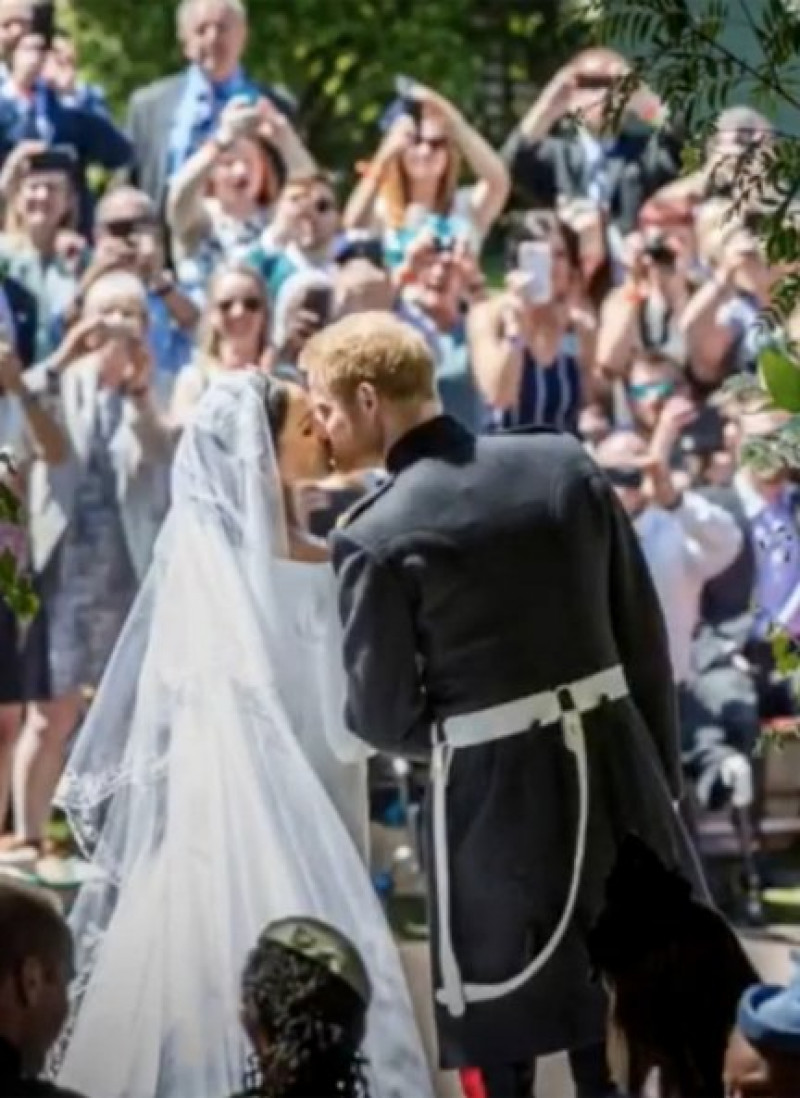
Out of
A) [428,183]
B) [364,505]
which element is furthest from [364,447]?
[428,183]

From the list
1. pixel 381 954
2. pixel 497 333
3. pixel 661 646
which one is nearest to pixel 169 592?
pixel 381 954

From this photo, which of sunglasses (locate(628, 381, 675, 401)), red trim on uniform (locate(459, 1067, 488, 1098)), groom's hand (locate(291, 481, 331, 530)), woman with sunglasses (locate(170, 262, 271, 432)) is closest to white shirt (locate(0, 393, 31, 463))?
woman with sunglasses (locate(170, 262, 271, 432))

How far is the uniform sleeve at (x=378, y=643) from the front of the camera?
6449 millimetres

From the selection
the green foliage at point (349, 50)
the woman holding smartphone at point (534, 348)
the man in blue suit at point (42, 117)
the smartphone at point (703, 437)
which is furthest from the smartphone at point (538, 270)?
the green foliage at point (349, 50)

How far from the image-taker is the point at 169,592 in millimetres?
7934

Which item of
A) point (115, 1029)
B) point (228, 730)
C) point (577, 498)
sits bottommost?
point (115, 1029)

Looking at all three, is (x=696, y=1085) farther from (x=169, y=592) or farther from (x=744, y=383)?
(x=169, y=592)

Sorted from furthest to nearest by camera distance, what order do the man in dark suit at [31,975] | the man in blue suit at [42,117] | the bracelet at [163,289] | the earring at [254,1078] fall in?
the man in blue suit at [42,117]
the bracelet at [163,289]
the man in dark suit at [31,975]
the earring at [254,1078]

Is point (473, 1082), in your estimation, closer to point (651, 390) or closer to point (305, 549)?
point (305, 549)

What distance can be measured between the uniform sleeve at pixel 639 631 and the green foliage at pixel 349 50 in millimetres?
10112

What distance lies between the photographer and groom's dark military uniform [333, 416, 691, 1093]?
21.2 feet

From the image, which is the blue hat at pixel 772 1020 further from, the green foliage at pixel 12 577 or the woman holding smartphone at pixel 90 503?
the woman holding smartphone at pixel 90 503

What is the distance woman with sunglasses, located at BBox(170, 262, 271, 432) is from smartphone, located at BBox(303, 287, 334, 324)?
21 cm

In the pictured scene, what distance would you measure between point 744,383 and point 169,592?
7.04ft
